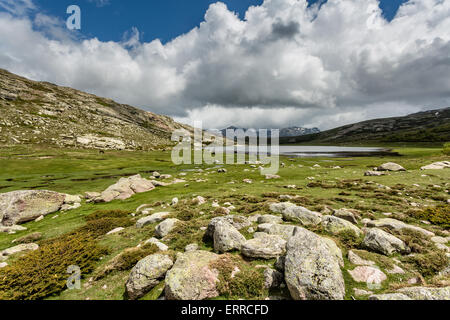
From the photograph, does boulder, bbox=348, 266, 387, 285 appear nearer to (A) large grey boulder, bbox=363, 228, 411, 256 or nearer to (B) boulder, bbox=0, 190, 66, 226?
(A) large grey boulder, bbox=363, 228, 411, 256

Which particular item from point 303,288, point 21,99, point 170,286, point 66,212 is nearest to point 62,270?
point 170,286

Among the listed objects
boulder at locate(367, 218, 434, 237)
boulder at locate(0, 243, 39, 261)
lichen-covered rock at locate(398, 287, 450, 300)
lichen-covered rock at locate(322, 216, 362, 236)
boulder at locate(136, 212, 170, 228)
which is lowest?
boulder at locate(0, 243, 39, 261)

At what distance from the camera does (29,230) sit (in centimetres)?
1986

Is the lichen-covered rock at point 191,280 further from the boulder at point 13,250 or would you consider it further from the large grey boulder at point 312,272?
the boulder at point 13,250

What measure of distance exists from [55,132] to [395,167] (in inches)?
7542

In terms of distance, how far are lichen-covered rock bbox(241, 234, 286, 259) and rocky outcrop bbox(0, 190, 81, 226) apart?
96.6ft

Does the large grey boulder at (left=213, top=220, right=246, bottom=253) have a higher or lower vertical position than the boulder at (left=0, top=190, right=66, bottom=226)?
higher

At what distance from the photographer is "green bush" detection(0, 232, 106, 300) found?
8758 mm

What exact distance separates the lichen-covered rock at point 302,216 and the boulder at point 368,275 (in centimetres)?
510

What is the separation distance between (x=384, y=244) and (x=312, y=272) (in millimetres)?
5921

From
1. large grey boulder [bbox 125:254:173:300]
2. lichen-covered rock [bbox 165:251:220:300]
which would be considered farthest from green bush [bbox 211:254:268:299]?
large grey boulder [bbox 125:254:173:300]

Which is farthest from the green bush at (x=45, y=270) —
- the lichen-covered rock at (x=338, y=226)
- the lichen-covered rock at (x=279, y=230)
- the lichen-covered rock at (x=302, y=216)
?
the lichen-covered rock at (x=338, y=226)

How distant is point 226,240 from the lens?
34.7ft
